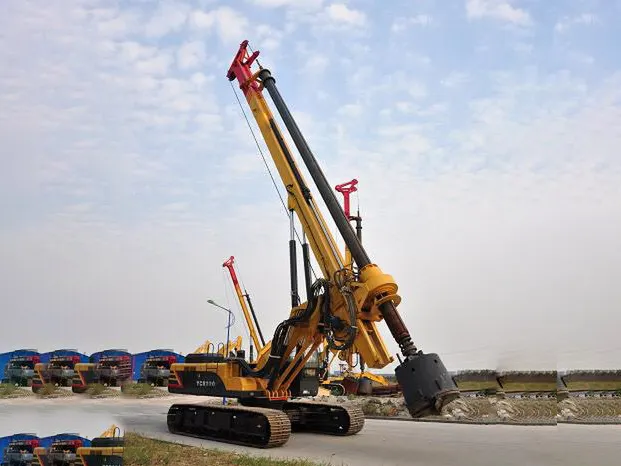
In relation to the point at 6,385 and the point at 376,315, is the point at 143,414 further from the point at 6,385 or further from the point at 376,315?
the point at 376,315

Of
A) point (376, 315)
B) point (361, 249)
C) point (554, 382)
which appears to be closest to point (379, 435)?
point (376, 315)

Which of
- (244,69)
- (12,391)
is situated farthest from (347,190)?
(12,391)

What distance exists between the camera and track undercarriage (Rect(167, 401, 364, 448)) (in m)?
13.1

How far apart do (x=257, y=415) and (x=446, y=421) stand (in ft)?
24.8

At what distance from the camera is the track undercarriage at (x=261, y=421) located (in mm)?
13148

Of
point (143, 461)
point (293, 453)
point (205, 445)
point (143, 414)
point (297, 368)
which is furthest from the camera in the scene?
Answer: point (143, 414)

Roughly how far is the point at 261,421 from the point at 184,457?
2.44m

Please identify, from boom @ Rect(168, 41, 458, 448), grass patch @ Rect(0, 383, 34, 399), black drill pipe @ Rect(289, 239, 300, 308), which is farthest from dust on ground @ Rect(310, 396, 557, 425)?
grass patch @ Rect(0, 383, 34, 399)

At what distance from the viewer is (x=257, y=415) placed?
1353 cm

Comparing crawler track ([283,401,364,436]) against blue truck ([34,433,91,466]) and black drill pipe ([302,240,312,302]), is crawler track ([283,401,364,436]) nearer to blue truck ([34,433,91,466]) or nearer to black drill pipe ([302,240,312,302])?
black drill pipe ([302,240,312,302])

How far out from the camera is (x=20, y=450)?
8594mm

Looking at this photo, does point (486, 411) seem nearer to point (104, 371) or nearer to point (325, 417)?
point (325, 417)

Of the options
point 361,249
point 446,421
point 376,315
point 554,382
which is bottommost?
point 446,421

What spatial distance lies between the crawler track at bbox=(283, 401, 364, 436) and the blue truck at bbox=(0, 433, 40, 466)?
27.6 ft
